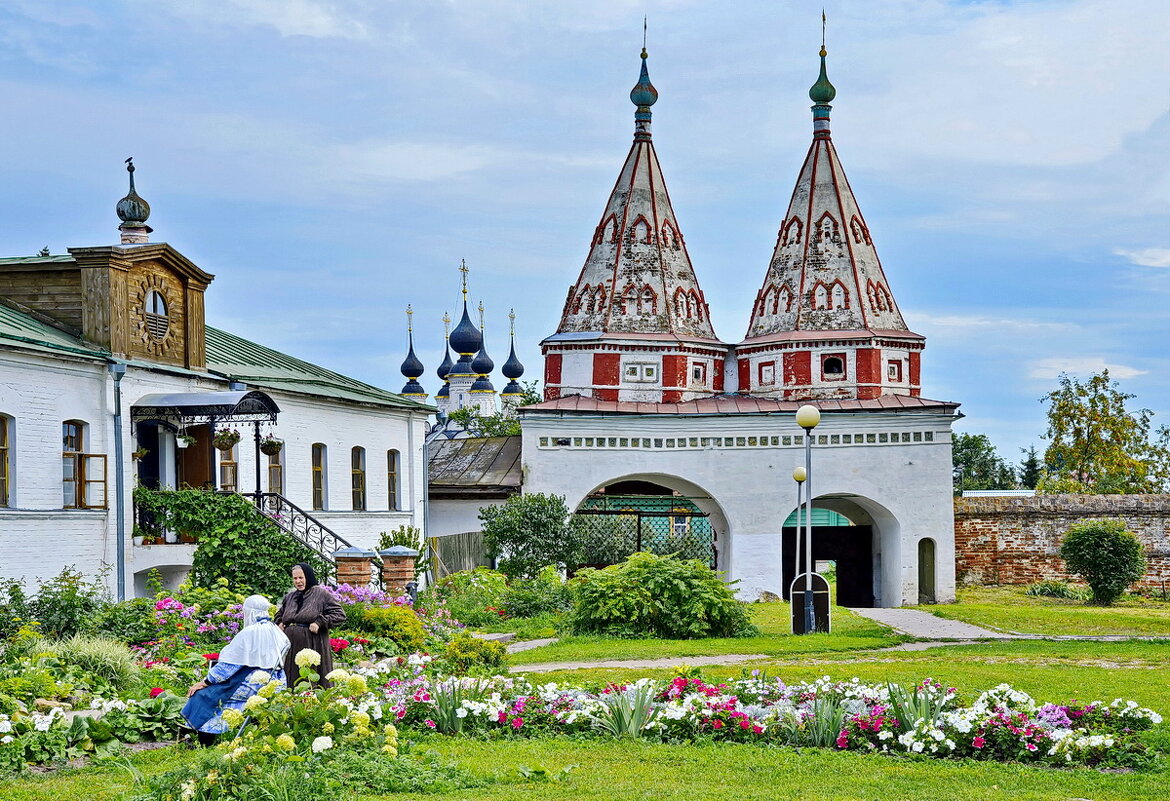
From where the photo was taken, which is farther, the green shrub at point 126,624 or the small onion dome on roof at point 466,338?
the small onion dome on roof at point 466,338

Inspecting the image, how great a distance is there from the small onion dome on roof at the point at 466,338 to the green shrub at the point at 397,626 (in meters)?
63.2

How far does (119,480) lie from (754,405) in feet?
53.5

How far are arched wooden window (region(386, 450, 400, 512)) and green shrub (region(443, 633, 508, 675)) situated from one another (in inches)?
559

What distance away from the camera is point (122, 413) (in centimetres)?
1995

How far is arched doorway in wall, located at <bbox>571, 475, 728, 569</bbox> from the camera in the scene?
1215 inches

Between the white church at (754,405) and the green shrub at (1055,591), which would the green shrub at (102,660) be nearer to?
the white church at (754,405)

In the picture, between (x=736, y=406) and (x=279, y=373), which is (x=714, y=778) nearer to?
(x=279, y=373)

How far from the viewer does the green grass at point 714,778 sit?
27.8 ft

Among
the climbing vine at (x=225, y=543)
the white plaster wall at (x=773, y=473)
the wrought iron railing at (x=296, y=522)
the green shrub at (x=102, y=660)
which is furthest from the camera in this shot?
the white plaster wall at (x=773, y=473)

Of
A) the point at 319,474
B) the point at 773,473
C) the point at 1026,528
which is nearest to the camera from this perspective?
the point at 319,474

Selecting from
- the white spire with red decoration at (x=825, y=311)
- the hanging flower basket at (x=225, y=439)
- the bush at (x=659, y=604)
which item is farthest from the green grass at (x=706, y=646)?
the white spire with red decoration at (x=825, y=311)

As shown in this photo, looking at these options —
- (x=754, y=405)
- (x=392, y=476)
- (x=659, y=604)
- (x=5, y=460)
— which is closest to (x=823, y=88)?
(x=754, y=405)

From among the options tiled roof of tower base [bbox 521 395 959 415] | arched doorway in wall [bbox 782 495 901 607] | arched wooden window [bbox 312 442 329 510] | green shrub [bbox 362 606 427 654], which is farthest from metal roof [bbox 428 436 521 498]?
green shrub [bbox 362 606 427 654]

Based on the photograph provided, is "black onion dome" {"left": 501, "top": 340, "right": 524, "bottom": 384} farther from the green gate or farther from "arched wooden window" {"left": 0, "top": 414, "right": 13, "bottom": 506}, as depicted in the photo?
"arched wooden window" {"left": 0, "top": 414, "right": 13, "bottom": 506}
